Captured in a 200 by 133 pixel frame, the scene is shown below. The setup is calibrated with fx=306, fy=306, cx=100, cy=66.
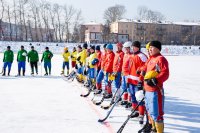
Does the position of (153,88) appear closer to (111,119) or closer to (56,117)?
(111,119)

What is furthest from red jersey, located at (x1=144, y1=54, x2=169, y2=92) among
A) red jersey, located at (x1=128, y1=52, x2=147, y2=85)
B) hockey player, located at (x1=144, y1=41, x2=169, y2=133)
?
red jersey, located at (x1=128, y1=52, x2=147, y2=85)

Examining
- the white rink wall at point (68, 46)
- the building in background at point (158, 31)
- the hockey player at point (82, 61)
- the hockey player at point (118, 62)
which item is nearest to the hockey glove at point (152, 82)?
the hockey player at point (118, 62)

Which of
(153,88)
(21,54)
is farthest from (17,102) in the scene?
(21,54)

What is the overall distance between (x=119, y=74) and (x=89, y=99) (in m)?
1.29

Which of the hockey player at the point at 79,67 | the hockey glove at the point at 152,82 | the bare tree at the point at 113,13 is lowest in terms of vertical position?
the hockey player at the point at 79,67

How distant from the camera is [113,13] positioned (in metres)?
81.0

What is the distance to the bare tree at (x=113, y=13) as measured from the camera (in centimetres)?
7988

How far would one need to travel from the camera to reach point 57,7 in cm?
6650

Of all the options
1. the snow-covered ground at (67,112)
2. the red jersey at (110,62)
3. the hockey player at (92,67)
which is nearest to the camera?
the snow-covered ground at (67,112)

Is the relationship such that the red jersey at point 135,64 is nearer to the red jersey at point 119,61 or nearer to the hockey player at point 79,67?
the red jersey at point 119,61

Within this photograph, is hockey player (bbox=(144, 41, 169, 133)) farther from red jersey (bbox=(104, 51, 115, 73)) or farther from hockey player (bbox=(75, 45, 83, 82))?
hockey player (bbox=(75, 45, 83, 82))

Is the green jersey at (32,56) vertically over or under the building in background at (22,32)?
under

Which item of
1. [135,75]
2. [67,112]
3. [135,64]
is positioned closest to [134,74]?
[135,75]

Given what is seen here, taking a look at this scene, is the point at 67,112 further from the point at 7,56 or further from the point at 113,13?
the point at 113,13
